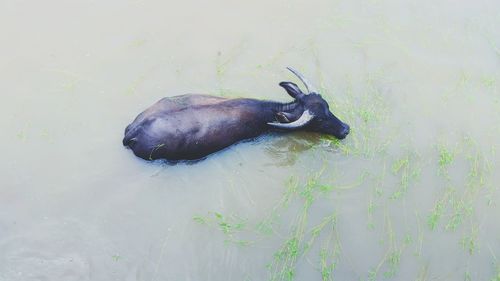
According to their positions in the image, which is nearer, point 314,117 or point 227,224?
point 227,224

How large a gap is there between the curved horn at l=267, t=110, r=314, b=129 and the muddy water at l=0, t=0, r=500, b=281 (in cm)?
26

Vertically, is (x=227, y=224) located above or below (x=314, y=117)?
below

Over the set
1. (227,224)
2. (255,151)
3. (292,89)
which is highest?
(292,89)

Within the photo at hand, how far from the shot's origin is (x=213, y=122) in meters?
5.48

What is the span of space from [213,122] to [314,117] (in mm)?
1075

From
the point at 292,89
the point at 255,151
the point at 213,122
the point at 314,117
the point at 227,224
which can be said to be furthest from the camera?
the point at 292,89

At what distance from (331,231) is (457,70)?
10.7 ft

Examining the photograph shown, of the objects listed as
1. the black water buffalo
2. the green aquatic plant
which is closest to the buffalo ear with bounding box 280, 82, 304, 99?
the black water buffalo

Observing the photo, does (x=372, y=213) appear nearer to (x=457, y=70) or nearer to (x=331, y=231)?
(x=331, y=231)

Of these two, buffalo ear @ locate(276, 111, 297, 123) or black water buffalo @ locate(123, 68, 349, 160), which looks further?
buffalo ear @ locate(276, 111, 297, 123)

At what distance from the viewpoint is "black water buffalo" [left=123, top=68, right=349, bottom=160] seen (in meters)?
5.19

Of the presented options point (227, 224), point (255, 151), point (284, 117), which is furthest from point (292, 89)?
point (227, 224)

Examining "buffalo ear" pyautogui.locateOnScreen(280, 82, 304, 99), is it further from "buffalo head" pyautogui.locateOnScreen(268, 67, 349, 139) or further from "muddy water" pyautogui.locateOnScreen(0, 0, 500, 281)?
"muddy water" pyautogui.locateOnScreen(0, 0, 500, 281)

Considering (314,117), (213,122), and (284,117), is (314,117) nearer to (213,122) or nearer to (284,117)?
(284,117)
